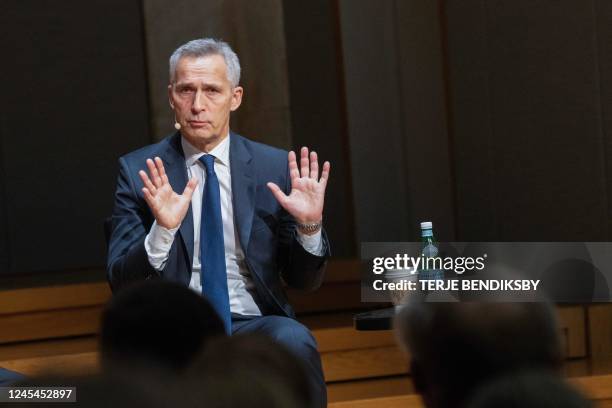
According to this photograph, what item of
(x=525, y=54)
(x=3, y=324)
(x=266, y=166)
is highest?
(x=525, y=54)

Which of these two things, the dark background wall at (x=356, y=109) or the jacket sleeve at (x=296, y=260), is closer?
the jacket sleeve at (x=296, y=260)

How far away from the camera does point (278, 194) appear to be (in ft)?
9.36

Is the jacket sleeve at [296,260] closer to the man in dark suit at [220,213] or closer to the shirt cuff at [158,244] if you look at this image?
the man in dark suit at [220,213]

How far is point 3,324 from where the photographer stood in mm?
4289

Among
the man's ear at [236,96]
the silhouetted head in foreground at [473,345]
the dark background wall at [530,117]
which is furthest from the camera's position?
the dark background wall at [530,117]

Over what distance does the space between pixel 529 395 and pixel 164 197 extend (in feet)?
6.39

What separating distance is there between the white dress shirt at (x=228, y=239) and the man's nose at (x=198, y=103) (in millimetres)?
106

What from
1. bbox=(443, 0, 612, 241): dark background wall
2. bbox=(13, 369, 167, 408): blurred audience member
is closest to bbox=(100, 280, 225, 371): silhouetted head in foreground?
bbox=(13, 369, 167, 408): blurred audience member

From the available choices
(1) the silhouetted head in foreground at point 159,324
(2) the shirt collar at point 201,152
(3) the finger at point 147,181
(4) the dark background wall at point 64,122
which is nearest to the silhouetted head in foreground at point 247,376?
(1) the silhouetted head in foreground at point 159,324

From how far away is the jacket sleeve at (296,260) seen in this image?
290 centimetres

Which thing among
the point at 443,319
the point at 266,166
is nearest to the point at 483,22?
the point at 266,166

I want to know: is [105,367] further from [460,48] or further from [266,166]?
[460,48]

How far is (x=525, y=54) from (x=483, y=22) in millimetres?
332

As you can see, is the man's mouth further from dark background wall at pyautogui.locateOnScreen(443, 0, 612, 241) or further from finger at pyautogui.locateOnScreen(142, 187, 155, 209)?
dark background wall at pyautogui.locateOnScreen(443, 0, 612, 241)
